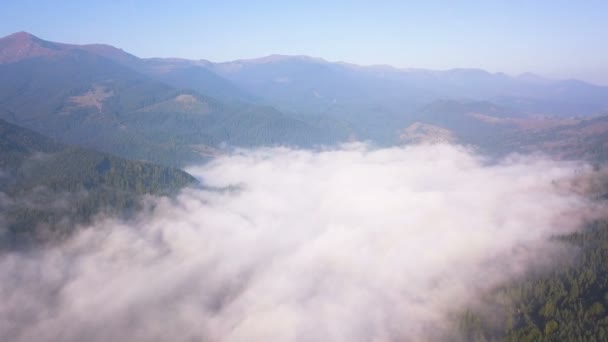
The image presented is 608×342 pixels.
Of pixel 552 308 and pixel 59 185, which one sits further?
pixel 59 185

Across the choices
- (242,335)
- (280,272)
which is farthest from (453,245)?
(242,335)

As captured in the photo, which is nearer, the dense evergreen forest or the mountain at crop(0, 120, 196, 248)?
the dense evergreen forest

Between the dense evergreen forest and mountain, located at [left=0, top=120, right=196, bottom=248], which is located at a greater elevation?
mountain, located at [left=0, top=120, right=196, bottom=248]

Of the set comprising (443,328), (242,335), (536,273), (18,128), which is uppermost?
(18,128)

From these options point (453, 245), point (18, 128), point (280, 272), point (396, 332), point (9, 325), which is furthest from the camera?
point (18, 128)

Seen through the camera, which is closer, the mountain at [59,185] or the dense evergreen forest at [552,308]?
the dense evergreen forest at [552,308]

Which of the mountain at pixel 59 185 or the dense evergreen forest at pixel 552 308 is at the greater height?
the mountain at pixel 59 185

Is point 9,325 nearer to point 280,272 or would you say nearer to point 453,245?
point 280,272

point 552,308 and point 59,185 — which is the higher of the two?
point 59,185
